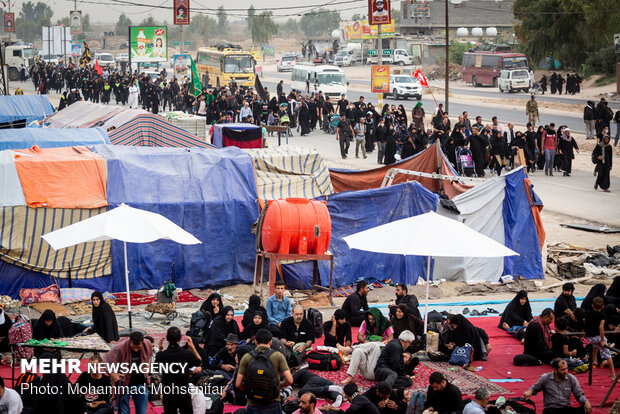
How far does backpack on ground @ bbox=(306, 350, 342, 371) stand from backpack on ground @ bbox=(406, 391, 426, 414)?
75.3 inches

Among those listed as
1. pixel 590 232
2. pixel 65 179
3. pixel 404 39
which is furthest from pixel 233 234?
pixel 404 39

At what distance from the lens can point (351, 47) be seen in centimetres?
10288

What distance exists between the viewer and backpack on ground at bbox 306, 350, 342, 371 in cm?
1098

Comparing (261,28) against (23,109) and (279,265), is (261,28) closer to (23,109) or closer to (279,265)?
(23,109)

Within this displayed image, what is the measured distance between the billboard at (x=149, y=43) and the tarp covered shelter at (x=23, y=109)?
27945mm

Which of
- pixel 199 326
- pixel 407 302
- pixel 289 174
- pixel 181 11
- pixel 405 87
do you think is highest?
pixel 181 11

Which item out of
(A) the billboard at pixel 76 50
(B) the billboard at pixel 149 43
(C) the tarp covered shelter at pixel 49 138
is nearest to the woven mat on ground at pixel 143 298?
(C) the tarp covered shelter at pixel 49 138

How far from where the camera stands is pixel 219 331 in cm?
1101

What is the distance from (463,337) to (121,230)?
190 inches

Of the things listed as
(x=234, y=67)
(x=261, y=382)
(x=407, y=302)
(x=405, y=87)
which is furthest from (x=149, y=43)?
(x=261, y=382)

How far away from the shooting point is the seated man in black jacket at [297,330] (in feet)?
37.2

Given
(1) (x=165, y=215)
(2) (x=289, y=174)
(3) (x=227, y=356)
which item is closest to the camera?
(3) (x=227, y=356)

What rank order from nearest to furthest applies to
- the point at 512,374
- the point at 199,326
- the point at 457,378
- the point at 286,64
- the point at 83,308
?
the point at 457,378, the point at 512,374, the point at 199,326, the point at 83,308, the point at 286,64

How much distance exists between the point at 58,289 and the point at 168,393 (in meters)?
6.32
